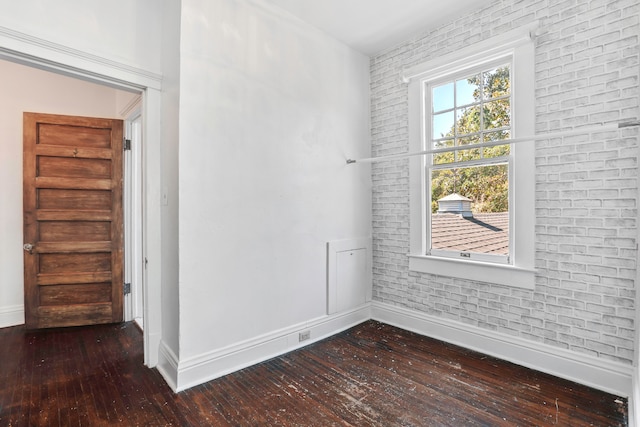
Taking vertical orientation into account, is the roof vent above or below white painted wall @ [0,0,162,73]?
below

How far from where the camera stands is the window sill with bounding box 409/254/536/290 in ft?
8.57

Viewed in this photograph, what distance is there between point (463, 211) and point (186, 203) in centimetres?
239

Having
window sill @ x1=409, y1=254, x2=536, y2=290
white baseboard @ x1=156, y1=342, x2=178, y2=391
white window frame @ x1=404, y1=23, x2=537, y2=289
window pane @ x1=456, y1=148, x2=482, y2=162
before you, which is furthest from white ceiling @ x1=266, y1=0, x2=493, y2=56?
Result: white baseboard @ x1=156, y1=342, x2=178, y2=391

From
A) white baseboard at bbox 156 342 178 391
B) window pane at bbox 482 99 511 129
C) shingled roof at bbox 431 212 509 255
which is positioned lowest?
white baseboard at bbox 156 342 178 391

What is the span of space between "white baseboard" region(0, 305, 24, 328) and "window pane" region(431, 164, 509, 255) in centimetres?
442

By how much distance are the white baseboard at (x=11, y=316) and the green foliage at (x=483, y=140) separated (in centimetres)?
462

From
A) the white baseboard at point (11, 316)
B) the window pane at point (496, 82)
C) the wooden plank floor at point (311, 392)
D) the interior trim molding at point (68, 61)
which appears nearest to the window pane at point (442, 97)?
the window pane at point (496, 82)

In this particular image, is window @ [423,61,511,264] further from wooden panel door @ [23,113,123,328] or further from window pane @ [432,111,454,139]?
wooden panel door @ [23,113,123,328]

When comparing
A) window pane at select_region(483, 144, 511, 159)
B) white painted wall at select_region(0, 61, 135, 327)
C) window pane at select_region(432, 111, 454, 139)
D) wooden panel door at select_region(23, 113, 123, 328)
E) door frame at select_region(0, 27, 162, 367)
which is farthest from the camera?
white painted wall at select_region(0, 61, 135, 327)

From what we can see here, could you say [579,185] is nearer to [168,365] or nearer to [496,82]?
[496,82]

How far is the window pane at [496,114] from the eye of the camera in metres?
2.76

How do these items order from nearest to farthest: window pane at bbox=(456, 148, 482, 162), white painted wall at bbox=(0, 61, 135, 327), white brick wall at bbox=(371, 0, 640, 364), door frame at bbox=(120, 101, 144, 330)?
1. white brick wall at bbox=(371, 0, 640, 364)
2. window pane at bbox=(456, 148, 482, 162)
3. white painted wall at bbox=(0, 61, 135, 327)
4. door frame at bbox=(120, 101, 144, 330)

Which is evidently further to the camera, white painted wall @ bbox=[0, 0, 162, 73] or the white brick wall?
the white brick wall

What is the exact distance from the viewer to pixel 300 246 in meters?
3.03
